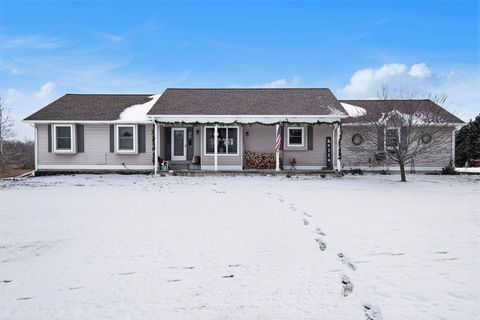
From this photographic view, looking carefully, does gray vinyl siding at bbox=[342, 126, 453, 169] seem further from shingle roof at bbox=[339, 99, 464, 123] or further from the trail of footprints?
the trail of footprints

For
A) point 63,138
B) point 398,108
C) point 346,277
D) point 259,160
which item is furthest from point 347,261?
point 63,138

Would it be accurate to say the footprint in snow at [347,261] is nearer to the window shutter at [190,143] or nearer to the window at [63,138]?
the window shutter at [190,143]

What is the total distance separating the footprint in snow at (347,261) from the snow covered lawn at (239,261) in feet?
0.07

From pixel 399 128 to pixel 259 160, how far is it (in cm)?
656

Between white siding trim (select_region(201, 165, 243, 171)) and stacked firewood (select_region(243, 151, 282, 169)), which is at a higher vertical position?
stacked firewood (select_region(243, 151, 282, 169))

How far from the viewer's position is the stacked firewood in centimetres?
1775

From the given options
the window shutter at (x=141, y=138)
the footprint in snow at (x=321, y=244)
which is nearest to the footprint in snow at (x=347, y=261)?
the footprint in snow at (x=321, y=244)

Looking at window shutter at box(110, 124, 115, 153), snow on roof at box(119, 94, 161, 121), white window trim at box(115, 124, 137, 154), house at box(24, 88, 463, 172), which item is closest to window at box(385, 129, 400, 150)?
house at box(24, 88, 463, 172)

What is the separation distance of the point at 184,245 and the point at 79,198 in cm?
596

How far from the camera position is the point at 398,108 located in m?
15.7

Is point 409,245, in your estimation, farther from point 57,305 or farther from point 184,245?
point 57,305

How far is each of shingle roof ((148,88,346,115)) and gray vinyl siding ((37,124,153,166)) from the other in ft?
6.99

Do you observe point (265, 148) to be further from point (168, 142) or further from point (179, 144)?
point (168, 142)

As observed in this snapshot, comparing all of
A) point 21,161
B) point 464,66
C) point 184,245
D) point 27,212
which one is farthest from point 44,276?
point 464,66
